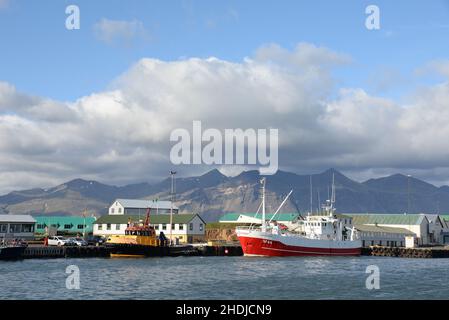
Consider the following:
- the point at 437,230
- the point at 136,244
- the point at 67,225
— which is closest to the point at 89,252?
the point at 136,244

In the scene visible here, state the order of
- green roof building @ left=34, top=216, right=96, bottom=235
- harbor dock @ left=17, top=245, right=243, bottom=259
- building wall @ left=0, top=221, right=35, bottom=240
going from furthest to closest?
1. green roof building @ left=34, top=216, right=96, bottom=235
2. building wall @ left=0, top=221, right=35, bottom=240
3. harbor dock @ left=17, top=245, right=243, bottom=259

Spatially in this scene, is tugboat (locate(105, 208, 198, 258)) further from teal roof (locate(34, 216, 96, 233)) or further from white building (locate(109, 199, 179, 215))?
white building (locate(109, 199, 179, 215))

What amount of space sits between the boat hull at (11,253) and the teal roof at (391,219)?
109696 mm

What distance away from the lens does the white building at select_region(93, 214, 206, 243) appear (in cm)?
12156

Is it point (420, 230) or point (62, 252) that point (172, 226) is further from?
point (420, 230)

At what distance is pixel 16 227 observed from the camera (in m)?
105

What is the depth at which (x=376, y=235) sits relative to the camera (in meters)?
140

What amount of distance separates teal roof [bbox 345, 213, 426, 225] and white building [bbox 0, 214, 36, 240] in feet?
322

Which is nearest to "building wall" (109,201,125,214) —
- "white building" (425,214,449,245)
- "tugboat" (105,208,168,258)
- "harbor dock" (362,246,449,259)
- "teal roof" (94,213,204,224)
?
"teal roof" (94,213,204,224)

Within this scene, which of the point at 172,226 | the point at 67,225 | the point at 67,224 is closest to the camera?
the point at 172,226

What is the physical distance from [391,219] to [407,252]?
162ft
